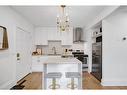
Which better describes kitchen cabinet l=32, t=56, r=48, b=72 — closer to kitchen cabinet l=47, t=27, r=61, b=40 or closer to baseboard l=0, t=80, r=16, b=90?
kitchen cabinet l=47, t=27, r=61, b=40

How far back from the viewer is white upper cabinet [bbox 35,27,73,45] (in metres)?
7.71

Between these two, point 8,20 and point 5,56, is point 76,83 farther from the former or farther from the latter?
point 8,20

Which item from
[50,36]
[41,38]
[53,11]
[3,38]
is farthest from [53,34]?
[3,38]

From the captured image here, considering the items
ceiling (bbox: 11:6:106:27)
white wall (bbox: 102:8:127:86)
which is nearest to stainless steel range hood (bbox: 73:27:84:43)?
ceiling (bbox: 11:6:106:27)

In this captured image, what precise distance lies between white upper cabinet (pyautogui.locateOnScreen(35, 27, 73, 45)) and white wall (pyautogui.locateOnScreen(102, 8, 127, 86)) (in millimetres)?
3265

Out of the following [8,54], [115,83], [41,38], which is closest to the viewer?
[8,54]

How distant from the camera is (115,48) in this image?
4641 mm

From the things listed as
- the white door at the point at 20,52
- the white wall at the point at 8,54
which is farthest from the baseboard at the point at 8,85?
the white door at the point at 20,52

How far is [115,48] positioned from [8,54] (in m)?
3.40

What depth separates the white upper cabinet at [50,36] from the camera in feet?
25.3

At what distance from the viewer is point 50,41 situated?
8.01m

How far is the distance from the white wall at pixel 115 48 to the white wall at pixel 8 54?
2.96m

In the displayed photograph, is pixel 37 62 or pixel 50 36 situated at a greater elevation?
pixel 50 36

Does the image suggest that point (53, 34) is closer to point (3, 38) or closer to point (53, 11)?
point (53, 11)
